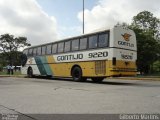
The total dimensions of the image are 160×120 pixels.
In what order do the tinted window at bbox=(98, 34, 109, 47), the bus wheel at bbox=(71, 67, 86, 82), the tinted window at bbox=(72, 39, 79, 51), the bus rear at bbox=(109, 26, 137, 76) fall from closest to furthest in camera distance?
1. the bus rear at bbox=(109, 26, 137, 76)
2. the tinted window at bbox=(98, 34, 109, 47)
3. the bus wheel at bbox=(71, 67, 86, 82)
4. the tinted window at bbox=(72, 39, 79, 51)

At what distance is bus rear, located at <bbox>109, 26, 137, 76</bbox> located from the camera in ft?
61.5

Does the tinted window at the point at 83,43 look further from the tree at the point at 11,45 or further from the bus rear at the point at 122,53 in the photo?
the tree at the point at 11,45

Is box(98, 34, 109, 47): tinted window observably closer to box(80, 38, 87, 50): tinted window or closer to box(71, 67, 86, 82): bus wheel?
box(80, 38, 87, 50): tinted window

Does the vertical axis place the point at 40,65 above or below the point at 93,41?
below

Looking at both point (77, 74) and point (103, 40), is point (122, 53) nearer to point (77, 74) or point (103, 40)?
point (103, 40)

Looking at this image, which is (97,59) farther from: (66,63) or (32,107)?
(32,107)

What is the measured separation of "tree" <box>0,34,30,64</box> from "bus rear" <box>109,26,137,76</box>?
68.1 metres

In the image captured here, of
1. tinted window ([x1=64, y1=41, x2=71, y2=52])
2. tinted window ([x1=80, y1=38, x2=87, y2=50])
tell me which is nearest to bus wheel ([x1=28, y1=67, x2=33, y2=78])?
tinted window ([x1=64, y1=41, x2=71, y2=52])

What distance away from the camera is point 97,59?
65.0 feet

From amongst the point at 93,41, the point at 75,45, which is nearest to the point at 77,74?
the point at 75,45

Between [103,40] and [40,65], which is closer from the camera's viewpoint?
[103,40]

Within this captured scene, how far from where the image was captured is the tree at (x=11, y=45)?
3409 inches

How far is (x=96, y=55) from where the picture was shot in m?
19.8

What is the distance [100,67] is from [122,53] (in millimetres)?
1593
